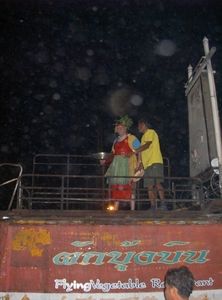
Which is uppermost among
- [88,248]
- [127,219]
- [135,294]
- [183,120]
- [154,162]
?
[183,120]

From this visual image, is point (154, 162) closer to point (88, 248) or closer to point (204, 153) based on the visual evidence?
point (204, 153)

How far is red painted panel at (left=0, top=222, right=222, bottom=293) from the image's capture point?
5.09 m

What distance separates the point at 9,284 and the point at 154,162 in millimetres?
3785

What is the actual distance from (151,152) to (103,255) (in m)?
2.81

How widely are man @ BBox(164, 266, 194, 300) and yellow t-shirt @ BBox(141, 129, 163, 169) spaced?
383cm

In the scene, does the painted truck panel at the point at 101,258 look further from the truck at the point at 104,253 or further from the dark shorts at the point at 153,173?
the dark shorts at the point at 153,173

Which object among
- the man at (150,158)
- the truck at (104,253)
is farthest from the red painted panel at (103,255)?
the man at (150,158)

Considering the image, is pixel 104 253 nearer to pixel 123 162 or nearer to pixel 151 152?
pixel 123 162

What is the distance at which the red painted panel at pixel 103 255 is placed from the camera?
5086mm

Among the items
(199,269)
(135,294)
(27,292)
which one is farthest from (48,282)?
(199,269)

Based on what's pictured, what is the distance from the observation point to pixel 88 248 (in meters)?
5.29

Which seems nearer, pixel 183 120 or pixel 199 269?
pixel 199 269

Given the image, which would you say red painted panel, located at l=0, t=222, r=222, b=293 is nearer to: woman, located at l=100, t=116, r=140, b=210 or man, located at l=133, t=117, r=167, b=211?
man, located at l=133, t=117, r=167, b=211

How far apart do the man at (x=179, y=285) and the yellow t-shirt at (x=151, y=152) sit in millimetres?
3831
